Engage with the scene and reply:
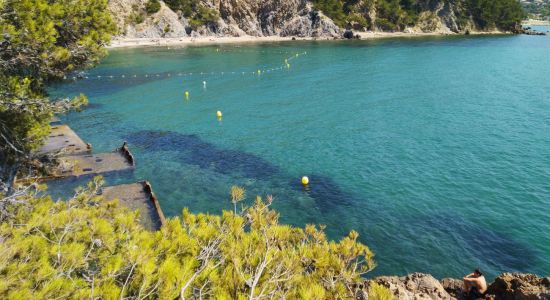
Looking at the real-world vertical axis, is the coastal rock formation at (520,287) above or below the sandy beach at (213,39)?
below

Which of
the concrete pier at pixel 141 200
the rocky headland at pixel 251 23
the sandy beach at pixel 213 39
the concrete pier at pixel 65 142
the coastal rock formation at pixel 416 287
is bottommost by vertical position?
the concrete pier at pixel 141 200

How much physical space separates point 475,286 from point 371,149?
1004 inches

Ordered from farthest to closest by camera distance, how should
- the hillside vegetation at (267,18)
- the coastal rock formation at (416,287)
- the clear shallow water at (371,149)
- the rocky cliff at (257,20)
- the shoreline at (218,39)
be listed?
1. the rocky cliff at (257,20)
2. the hillside vegetation at (267,18)
3. the shoreline at (218,39)
4. the clear shallow water at (371,149)
5. the coastal rock formation at (416,287)

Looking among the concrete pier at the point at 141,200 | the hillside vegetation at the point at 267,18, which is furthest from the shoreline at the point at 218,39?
the concrete pier at the point at 141,200

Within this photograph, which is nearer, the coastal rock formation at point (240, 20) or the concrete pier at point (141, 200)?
the concrete pier at point (141, 200)

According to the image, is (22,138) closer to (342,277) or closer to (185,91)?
(342,277)

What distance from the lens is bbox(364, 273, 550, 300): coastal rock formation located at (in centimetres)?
1466

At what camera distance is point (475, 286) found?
54.6 feet

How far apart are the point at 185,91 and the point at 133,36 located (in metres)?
103

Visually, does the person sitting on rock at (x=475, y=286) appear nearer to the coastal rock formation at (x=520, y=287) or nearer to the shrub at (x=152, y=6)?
the coastal rock formation at (x=520, y=287)

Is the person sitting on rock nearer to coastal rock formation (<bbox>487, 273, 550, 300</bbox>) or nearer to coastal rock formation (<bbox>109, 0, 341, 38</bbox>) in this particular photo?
coastal rock formation (<bbox>487, 273, 550, 300</bbox>)

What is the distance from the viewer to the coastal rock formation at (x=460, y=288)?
14.7 metres

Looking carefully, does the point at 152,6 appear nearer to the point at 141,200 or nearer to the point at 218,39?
the point at 218,39

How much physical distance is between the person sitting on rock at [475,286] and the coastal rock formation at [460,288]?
26 centimetres
